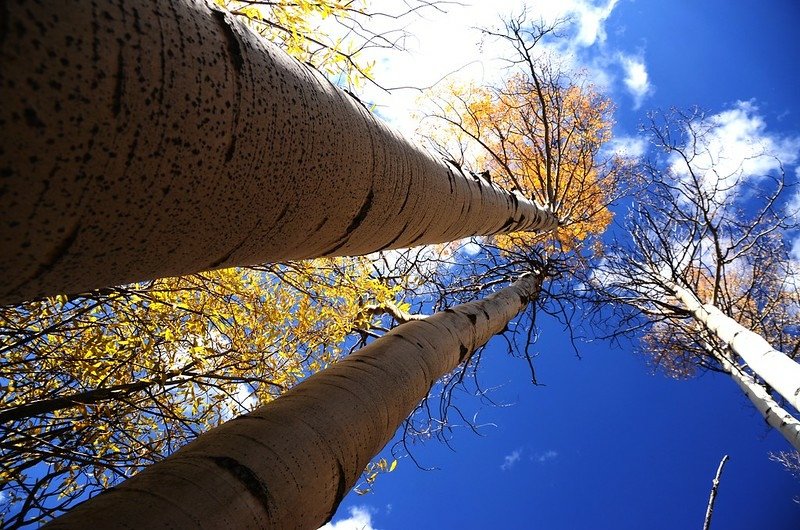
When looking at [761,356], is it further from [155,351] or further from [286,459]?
[155,351]

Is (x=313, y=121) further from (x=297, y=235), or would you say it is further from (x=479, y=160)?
(x=479, y=160)

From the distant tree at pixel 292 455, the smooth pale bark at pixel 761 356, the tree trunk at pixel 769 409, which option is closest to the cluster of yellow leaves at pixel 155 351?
the distant tree at pixel 292 455

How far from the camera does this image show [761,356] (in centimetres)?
357

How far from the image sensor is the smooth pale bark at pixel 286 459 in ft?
2.51

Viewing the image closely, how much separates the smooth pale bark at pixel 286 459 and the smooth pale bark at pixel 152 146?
0.44 metres

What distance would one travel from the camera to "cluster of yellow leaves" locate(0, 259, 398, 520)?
255cm

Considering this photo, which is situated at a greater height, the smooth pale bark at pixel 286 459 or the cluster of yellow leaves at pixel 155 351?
the cluster of yellow leaves at pixel 155 351

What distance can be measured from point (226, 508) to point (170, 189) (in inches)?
25.7

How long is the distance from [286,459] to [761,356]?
4320mm

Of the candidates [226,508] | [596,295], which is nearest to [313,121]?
[226,508]

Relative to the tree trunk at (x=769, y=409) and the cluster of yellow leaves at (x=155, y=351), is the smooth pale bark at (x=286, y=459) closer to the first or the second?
the cluster of yellow leaves at (x=155, y=351)

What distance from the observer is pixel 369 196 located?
44.5 inches

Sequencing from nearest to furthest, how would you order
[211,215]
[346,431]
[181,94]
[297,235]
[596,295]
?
[181,94], [211,215], [297,235], [346,431], [596,295]

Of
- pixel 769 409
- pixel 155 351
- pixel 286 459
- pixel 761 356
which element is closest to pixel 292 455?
pixel 286 459
